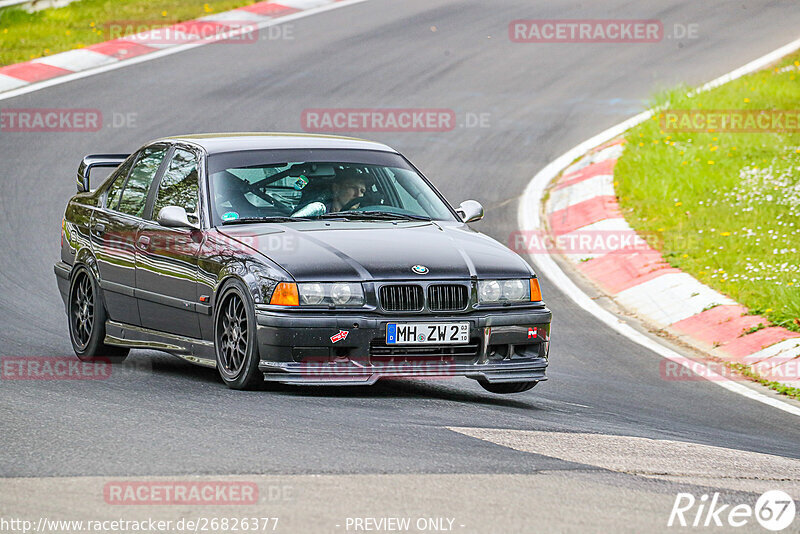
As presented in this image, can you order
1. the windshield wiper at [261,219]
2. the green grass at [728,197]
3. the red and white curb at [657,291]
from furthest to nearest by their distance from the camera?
the green grass at [728,197]
the red and white curb at [657,291]
the windshield wiper at [261,219]

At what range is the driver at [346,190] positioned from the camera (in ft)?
27.6

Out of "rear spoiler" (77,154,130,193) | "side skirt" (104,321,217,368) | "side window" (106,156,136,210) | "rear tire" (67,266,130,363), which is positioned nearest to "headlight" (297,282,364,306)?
"side skirt" (104,321,217,368)

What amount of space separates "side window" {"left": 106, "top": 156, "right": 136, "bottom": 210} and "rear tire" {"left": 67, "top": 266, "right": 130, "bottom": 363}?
1.64ft

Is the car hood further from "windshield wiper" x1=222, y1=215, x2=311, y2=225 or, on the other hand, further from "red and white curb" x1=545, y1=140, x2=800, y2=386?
"red and white curb" x1=545, y1=140, x2=800, y2=386


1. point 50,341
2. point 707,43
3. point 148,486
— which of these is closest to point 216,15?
point 707,43

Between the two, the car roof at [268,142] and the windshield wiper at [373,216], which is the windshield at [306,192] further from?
the car roof at [268,142]

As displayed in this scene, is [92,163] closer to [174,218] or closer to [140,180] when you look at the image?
[140,180]

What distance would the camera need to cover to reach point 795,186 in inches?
581

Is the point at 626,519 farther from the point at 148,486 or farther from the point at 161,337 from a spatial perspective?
the point at 161,337

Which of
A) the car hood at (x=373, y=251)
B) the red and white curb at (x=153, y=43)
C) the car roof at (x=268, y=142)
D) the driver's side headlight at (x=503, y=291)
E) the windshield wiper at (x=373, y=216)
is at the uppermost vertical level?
the red and white curb at (x=153, y=43)

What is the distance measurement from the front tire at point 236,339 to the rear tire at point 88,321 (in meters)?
1.54

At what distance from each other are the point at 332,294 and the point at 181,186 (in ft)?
5.93

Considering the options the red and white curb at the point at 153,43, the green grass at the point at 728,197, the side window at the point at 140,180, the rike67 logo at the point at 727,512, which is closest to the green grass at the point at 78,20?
the red and white curb at the point at 153,43

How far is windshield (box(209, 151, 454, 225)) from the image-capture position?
27.3 feet
